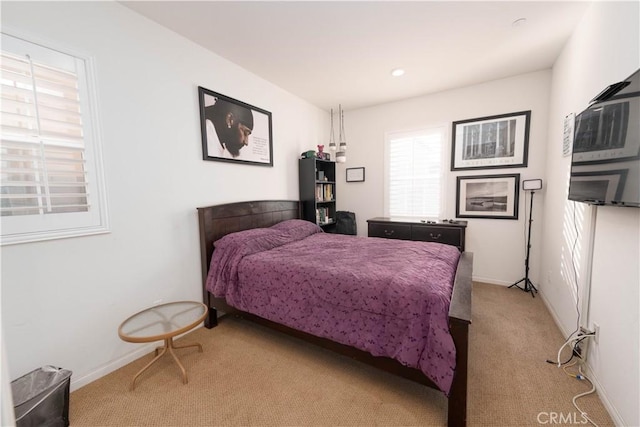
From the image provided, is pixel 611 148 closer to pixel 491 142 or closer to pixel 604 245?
pixel 604 245

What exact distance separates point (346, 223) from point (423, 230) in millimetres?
1243

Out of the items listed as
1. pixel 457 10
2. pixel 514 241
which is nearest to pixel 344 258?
pixel 457 10

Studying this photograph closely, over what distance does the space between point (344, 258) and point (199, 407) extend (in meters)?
1.40

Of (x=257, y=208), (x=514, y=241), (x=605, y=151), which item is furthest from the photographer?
(x=514, y=241)

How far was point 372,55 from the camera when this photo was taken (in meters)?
2.65

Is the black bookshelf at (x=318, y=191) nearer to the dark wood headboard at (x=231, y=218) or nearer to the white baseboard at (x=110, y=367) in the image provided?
the dark wood headboard at (x=231, y=218)

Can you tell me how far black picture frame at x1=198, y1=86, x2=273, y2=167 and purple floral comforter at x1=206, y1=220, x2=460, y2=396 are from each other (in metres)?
0.93

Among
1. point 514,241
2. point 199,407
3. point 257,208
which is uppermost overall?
point 257,208

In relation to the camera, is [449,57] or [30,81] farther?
[449,57]

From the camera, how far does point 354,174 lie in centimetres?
444

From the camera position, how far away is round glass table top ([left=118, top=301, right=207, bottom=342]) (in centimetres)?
167

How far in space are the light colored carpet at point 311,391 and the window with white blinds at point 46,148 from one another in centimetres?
116

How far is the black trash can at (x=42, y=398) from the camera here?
1327 mm

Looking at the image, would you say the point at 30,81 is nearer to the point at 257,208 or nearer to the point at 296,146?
the point at 257,208
